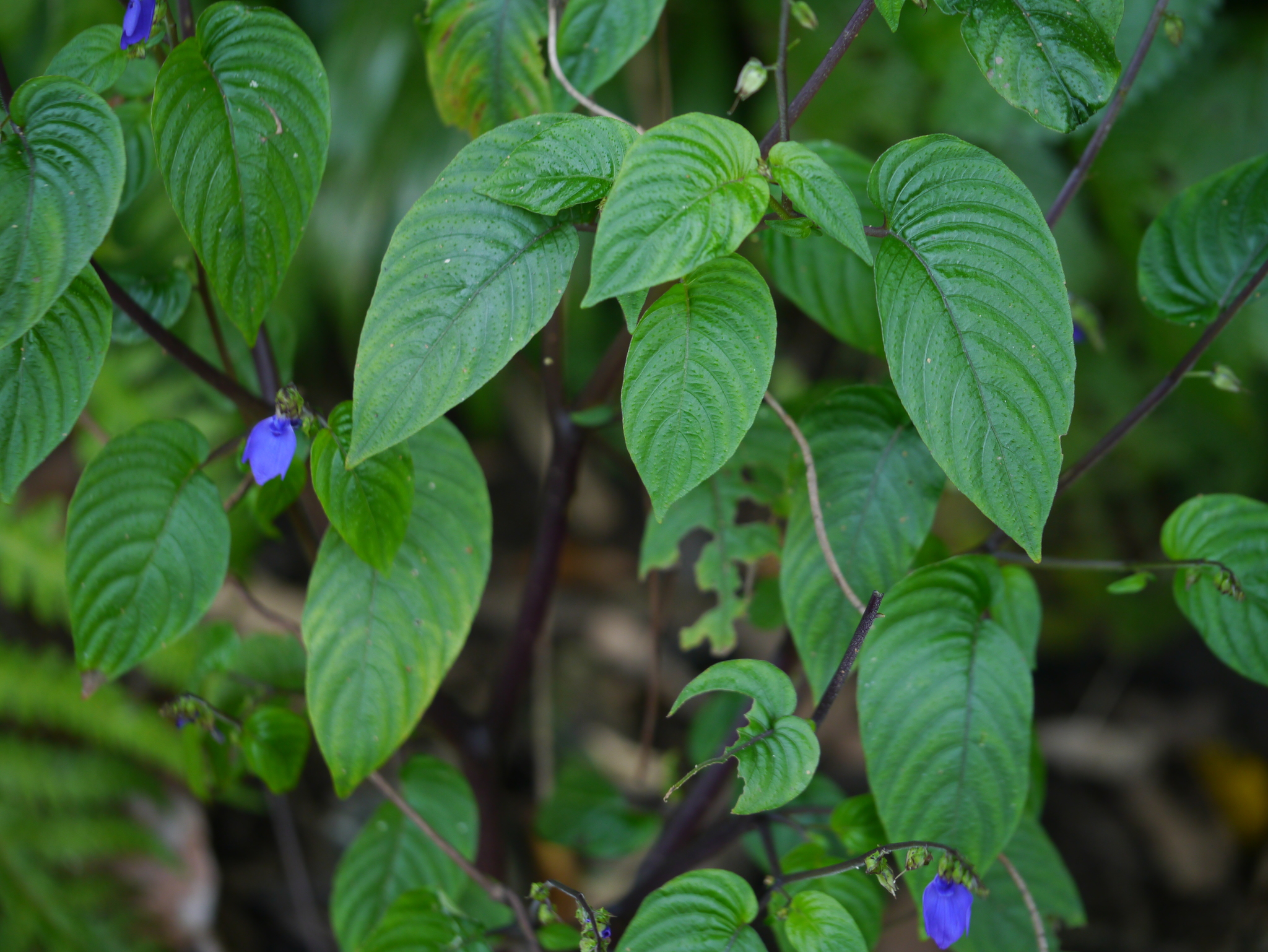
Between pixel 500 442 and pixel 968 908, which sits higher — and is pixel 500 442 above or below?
below

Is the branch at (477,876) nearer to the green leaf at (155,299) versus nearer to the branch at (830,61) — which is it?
the green leaf at (155,299)

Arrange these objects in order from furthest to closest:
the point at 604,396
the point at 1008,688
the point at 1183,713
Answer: the point at 1183,713
the point at 604,396
the point at 1008,688

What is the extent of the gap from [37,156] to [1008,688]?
2.69 ft

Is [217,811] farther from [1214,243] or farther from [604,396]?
[1214,243]

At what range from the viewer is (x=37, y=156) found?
0.61 meters

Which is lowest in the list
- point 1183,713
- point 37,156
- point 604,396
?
point 1183,713

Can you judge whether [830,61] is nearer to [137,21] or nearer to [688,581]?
[137,21]

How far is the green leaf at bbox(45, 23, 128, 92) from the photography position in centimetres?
67

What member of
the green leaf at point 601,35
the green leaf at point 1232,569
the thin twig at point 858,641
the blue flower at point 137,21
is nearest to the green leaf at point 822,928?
the thin twig at point 858,641

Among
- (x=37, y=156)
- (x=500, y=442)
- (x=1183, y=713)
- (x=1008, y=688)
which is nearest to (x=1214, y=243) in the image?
(x=1008, y=688)

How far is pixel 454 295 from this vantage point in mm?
615

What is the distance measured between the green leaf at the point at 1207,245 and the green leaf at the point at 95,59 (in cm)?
86

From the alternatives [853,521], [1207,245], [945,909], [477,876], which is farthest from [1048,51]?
[477,876]

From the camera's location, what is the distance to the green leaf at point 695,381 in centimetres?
60
